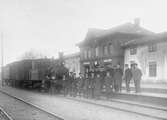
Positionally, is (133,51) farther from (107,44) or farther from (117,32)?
(107,44)

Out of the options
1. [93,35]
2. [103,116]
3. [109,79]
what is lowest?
[103,116]

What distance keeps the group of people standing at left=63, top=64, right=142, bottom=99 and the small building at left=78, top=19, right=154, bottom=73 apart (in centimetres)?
1425

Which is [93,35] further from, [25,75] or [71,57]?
[25,75]

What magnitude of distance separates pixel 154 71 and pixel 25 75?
44.7ft

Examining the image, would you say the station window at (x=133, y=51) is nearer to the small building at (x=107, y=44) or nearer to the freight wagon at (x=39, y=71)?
the small building at (x=107, y=44)

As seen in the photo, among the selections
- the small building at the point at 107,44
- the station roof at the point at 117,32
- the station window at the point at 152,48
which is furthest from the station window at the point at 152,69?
the station roof at the point at 117,32

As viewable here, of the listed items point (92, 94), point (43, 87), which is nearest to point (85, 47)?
point (43, 87)

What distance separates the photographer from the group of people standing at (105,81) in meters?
12.2

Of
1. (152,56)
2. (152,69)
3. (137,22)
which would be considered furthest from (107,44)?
A: (152,69)

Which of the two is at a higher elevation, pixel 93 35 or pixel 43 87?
pixel 93 35

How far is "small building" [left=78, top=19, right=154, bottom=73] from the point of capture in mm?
31938

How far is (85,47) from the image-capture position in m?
39.9

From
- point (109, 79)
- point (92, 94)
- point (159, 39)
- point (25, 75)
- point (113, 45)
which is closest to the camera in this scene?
point (109, 79)

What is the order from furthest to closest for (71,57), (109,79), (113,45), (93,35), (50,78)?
(71,57), (93,35), (113,45), (50,78), (109,79)
